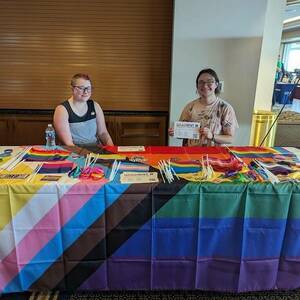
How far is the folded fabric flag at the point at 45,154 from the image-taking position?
1.74 meters

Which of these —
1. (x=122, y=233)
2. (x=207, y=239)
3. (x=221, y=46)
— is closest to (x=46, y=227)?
(x=122, y=233)

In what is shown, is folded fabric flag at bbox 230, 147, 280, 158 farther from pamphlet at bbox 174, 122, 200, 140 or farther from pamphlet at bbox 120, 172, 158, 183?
pamphlet at bbox 120, 172, 158, 183

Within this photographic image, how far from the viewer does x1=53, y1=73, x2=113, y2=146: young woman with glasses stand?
2146mm

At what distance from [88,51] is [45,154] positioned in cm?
171

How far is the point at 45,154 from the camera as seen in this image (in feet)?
5.98

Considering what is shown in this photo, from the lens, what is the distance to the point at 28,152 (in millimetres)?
1854

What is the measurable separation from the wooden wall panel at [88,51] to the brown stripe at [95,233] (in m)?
2.03

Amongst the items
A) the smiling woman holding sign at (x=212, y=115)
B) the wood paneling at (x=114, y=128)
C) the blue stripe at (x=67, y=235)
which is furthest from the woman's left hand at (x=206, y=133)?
the wood paneling at (x=114, y=128)

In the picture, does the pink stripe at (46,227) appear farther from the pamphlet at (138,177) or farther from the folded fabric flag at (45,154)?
the folded fabric flag at (45,154)

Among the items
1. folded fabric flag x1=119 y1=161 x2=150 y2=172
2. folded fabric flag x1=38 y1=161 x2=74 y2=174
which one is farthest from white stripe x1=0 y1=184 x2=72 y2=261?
folded fabric flag x1=119 y1=161 x2=150 y2=172

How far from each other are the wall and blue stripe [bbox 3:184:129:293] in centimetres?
181

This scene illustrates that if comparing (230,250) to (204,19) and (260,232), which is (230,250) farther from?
(204,19)

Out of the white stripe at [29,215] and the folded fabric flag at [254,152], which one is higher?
the folded fabric flag at [254,152]

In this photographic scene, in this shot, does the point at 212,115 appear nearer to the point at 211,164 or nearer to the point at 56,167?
the point at 211,164
